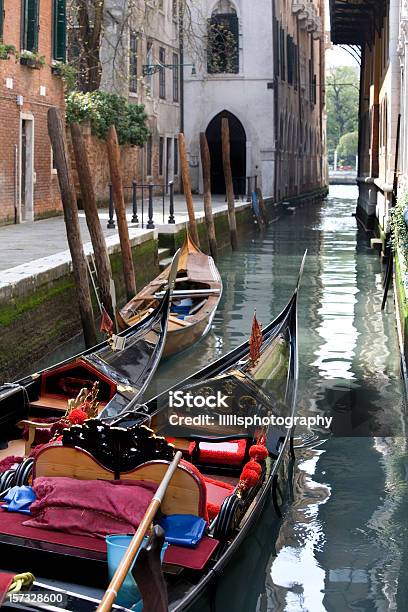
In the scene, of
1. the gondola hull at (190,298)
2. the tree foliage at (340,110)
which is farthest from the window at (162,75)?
the tree foliage at (340,110)

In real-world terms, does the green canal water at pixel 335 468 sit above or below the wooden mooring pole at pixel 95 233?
below

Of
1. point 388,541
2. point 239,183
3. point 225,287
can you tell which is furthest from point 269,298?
point 239,183

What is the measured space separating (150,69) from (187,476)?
16.2 metres

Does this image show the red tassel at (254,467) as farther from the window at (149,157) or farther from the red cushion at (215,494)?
the window at (149,157)

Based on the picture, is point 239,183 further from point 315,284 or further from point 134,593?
point 134,593

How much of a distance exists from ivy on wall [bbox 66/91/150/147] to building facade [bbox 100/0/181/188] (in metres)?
0.59

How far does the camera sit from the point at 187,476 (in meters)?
3.71

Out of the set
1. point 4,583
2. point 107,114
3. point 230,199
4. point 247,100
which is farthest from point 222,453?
point 247,100

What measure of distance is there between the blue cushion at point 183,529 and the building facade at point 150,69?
43.7 ft

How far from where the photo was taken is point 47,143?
13430 mm

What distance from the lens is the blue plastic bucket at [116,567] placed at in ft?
10.6

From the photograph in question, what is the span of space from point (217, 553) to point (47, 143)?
10.3 m

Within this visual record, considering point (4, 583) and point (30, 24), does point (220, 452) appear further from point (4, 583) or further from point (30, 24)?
point (30, 24)

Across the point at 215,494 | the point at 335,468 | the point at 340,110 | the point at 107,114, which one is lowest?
the point at 335,468
